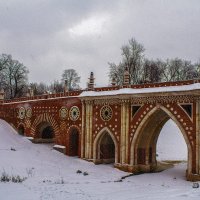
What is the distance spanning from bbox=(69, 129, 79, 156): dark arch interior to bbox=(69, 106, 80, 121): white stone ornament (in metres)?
1.07

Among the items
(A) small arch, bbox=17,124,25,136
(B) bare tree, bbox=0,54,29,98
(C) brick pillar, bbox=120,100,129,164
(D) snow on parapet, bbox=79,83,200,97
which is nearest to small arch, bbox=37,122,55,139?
(A) small arch, bbox=17,124,25,136

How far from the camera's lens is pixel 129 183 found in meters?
20.2

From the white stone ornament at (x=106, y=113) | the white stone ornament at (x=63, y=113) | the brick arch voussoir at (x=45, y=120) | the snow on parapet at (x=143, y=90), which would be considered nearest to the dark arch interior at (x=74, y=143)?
the white stone ornament at (x=63, y=113)

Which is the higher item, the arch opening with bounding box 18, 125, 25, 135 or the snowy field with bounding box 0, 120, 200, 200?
the arch opening with bounding box 18, 125, 25, 135

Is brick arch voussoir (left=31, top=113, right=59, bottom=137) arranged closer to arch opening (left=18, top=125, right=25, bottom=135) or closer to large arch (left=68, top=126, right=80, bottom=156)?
large arch (left=68, top=126, right=80, bottom=156)

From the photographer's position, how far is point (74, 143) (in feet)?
92.8

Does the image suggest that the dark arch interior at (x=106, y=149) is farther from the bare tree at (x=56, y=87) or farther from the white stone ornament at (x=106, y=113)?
the bare tree at (x=56, y=87)

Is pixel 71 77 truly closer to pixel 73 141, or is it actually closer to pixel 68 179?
pixel 73 141

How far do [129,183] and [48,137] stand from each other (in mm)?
13995

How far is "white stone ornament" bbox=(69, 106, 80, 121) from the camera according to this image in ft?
90.0

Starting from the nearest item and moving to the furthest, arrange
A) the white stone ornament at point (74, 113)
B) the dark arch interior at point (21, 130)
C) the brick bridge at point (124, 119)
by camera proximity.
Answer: the brick bridge at point (124, 119) → the white stone ornament at point (74, 113) → the dark arch interior at point (21, 130)

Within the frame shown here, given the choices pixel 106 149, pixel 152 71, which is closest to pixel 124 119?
pixel 106 149

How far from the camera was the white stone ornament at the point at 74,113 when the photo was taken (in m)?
27.4

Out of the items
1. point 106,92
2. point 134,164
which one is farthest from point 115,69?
point 134,164
